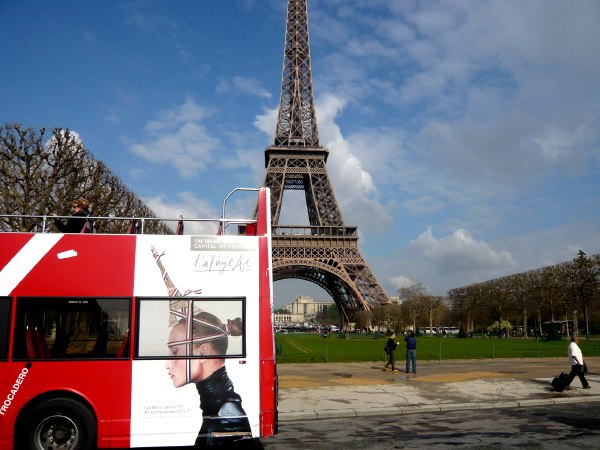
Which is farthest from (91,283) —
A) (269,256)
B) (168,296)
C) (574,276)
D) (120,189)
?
(574,276)

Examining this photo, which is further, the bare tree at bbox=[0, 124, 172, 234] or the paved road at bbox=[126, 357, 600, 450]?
the bare tree at bbox=[0, 124, 172, 234]

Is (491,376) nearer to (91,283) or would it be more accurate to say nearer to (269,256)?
(269,256)

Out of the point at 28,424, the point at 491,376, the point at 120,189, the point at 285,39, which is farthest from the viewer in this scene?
the point at 285,39

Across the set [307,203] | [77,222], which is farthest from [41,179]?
[307,203]

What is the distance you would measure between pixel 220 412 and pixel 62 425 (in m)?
2.26

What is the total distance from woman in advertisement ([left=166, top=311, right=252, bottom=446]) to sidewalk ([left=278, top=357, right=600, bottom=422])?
420cm

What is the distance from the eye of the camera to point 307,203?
7862 centimetres

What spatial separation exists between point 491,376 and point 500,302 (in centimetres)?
5187

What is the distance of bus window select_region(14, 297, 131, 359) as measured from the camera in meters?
7.72

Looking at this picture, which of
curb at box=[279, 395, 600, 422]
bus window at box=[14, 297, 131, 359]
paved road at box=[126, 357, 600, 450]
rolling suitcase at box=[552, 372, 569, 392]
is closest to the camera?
bus window at box=[14, 297, 131, 359]

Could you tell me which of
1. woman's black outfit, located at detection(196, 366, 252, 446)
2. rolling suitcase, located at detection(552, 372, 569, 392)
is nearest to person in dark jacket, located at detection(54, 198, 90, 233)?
woman's black outfit, located at detection(196, 366, 252, 446)

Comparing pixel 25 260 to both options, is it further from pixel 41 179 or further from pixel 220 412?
pixel 41 179

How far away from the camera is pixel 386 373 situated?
1998 centimetres

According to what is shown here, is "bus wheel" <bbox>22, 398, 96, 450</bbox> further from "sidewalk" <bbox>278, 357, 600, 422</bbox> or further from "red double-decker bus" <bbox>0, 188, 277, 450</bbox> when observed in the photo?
"sidewalk" <bbox>278, 357, 600, 422</bbox>
